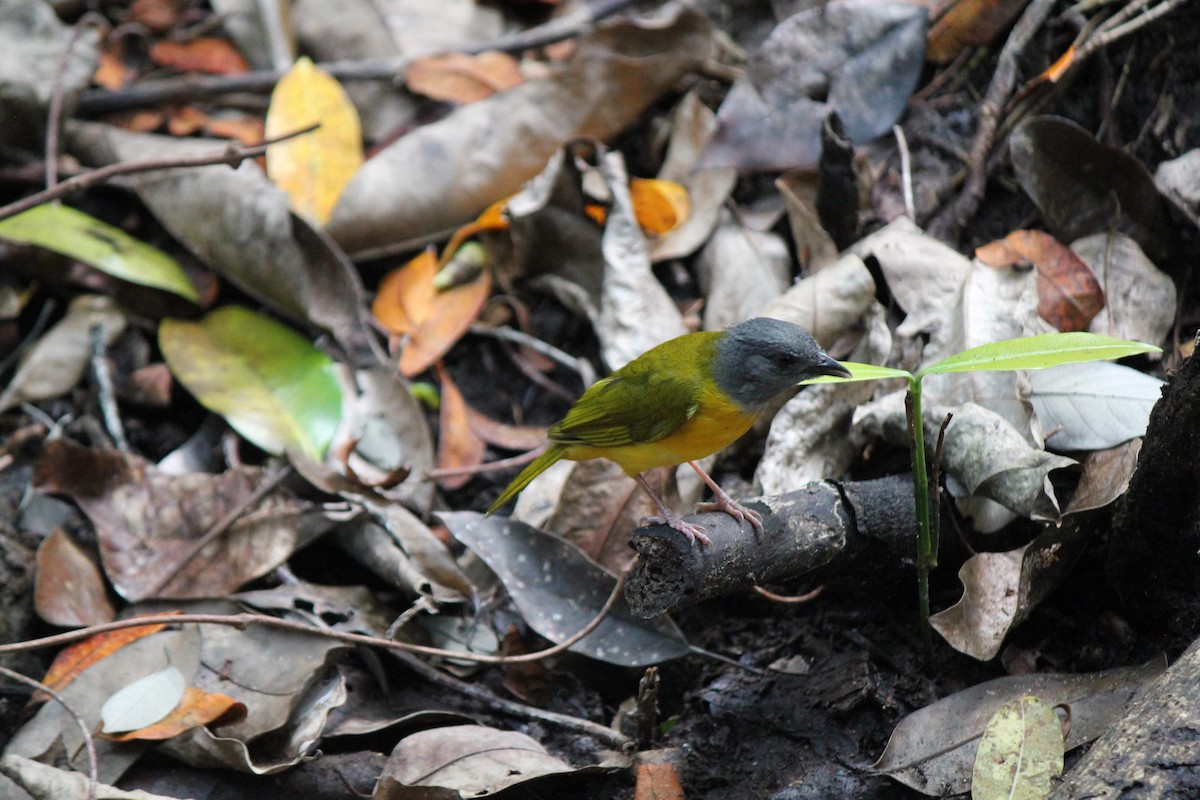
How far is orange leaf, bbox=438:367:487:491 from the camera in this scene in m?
4.60

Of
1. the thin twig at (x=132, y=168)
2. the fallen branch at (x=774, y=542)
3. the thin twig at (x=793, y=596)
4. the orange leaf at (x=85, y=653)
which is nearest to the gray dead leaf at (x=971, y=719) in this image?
the fallen branch at (x=774, y=542)

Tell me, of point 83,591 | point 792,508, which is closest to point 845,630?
point 792,508

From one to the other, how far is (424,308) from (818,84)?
2.14m

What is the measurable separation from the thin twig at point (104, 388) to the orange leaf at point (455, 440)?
A: 136cm

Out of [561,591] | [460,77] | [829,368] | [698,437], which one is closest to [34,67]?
[460,77]

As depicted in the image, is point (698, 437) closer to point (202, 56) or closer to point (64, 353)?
point (64, 353)

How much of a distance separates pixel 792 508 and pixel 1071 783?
110 cm

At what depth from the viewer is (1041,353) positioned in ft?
8.34

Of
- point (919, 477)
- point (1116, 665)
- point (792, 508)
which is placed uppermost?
point (919, 477)

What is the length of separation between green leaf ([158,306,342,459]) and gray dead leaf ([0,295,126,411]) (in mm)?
269

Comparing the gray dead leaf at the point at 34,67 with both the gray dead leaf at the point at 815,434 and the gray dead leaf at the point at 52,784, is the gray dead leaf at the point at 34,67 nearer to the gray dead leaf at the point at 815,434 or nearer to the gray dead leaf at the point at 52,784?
the gray dead leaf at the point at 52,784

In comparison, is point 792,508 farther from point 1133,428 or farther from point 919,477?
point 1133,428

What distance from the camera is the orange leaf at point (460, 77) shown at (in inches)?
228

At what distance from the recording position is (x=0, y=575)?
3.86 metres
